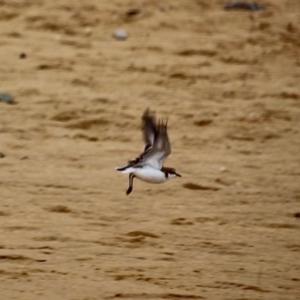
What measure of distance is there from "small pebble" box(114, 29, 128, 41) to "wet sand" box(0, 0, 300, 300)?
0.08m

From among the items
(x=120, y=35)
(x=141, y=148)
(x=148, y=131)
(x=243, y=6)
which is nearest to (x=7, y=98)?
(x=141, y=148)

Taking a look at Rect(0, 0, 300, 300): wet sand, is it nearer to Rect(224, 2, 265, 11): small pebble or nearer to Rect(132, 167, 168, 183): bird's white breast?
Rect(224, 2, 265, 11): small pebble

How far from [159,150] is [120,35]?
411 centimetres

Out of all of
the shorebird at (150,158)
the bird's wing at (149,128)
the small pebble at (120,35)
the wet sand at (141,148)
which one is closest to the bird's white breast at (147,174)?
the shorebird at (150,158)

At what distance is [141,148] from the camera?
8.98 meters

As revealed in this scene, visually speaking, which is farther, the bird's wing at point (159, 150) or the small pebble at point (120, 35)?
the small pebble at point (120, 35)

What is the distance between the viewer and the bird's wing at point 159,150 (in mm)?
6629

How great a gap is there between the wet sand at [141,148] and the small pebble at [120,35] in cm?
8

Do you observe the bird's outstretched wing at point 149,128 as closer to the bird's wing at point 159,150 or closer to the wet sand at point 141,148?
the bird's wing at point 159,150

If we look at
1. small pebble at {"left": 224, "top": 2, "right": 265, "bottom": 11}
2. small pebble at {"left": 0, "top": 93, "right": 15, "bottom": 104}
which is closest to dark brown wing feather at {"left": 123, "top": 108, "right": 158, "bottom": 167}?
small pebble at {"left": 0, "top": 93, "right": 15, "bottom": 104}

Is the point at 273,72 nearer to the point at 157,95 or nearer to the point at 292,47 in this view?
the point at 292,47

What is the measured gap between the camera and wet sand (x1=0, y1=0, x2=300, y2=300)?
688 cm

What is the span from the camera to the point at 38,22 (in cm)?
1076

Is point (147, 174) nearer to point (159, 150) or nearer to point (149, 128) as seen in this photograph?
point (159, 150)
